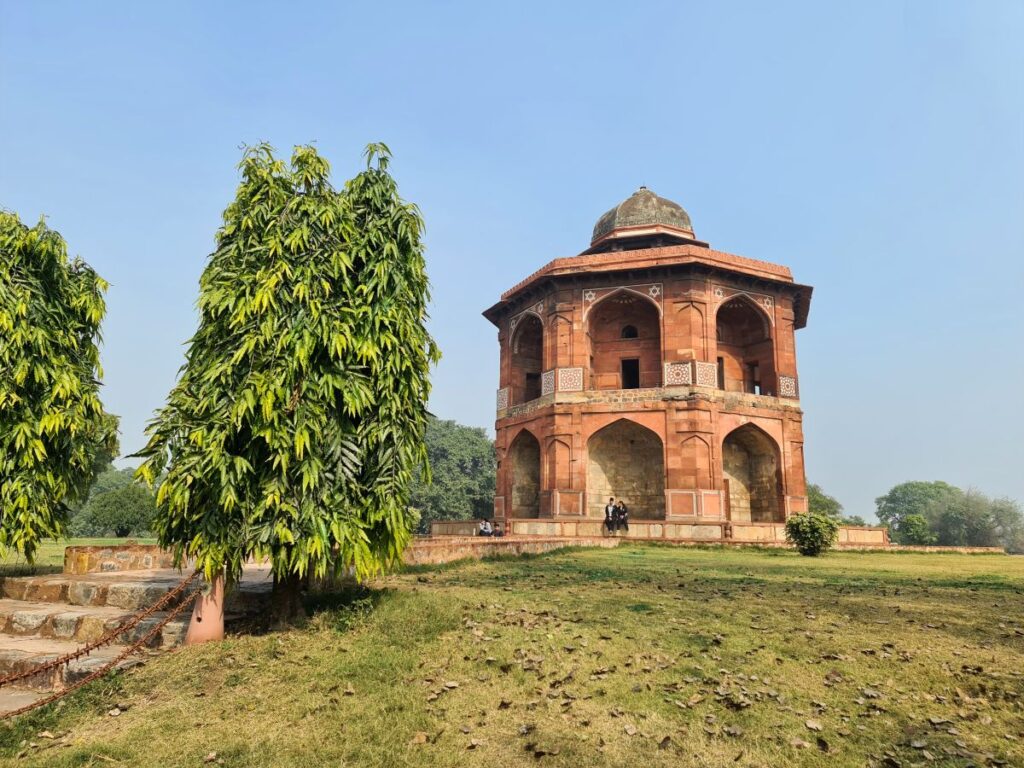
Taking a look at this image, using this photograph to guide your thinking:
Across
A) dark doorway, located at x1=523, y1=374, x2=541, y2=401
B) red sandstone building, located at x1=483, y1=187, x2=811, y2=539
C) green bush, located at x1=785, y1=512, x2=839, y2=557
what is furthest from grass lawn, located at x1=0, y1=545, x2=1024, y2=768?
dark doorway, located at x1=523, y1=374, x2=541, y2=401

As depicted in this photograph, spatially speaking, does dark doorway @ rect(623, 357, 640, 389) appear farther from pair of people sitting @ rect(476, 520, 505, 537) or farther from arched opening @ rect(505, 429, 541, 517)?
pair of people sitting @ rect(476, 520, 505, 537)

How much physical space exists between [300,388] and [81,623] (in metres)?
3.33

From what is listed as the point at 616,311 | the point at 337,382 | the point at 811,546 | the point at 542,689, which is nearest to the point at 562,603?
the point at 542,689

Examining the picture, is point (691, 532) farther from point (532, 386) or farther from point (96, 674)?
point (96, 674)

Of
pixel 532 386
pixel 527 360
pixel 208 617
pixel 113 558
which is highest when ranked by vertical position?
pixel 527 360

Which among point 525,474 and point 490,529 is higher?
point 525,474

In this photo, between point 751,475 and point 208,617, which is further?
point 751,475


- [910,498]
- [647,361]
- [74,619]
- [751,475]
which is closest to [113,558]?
[74,619]

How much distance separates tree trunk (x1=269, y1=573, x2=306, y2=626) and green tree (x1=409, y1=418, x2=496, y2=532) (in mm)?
39597

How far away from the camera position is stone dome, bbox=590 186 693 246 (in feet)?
95.2

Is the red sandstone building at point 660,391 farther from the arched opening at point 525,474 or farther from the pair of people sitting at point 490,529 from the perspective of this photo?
the pair of people sitting at point 490,529

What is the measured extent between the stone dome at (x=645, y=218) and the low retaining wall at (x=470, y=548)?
1668cm

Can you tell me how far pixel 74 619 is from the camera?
6766mm

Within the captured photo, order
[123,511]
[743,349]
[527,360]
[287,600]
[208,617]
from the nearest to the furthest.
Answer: [208,617] → [287,600] → [743,349] → [123,511] → [527,360]
